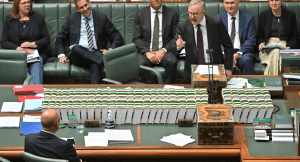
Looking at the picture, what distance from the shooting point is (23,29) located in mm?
6035

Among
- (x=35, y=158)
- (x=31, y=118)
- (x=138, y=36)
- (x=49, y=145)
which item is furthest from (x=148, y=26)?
(x=35, y=158)

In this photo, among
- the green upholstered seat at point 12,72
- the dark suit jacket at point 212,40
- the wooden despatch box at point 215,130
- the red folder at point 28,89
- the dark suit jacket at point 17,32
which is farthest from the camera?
the dark suit jacket at point 17,32

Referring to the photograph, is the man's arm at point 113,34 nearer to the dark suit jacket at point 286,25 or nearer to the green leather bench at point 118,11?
the green leather bench at point 118,11

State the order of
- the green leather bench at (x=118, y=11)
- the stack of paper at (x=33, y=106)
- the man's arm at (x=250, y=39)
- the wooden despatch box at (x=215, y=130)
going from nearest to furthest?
1. the wooden despatch box at (x=215, y=130)
2. the stack of paper at (x=33, y=106)
3. the man's arm at (x=250, y=39)
4. the green leather bench at (x=118, y=11)

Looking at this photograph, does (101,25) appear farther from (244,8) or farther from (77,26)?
(244,8)

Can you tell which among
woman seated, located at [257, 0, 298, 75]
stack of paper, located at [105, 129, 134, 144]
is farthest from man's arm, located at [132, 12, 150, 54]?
stack of paper, located at [105, 129, 134, 144]

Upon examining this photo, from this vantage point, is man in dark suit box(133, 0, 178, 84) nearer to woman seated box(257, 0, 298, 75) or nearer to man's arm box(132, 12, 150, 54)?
man's arm box(132, 12, 150, 54)

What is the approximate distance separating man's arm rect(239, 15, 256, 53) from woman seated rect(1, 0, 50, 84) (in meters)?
2.63

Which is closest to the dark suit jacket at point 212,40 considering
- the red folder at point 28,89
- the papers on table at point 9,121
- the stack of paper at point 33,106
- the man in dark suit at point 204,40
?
the man in dark suit at point 204,40

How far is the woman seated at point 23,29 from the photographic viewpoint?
597cm

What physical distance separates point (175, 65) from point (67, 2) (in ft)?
6.86

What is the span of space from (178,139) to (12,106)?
1.51 meters

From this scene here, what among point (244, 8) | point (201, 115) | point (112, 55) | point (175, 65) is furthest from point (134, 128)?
point (244, 8)

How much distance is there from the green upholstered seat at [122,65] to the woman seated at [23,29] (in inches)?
55.6
